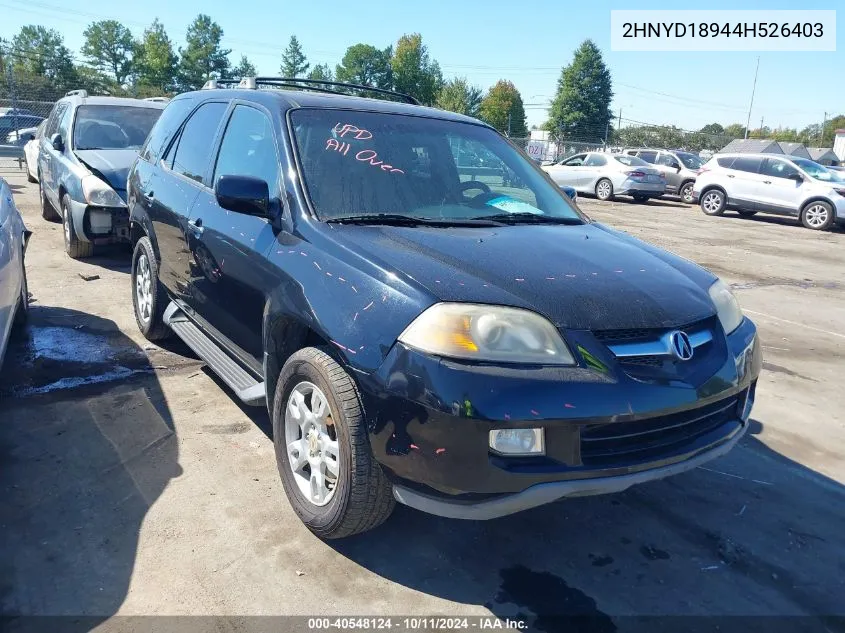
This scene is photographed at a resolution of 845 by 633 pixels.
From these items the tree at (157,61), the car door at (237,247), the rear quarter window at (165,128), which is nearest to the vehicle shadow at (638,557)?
the car door at (237,247)

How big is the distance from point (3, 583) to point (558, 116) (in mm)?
78628

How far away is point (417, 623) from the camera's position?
7.83 ft

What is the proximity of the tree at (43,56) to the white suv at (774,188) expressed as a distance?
55.7 m

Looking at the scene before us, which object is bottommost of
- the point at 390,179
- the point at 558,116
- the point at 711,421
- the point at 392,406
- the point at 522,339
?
the point at 711,421

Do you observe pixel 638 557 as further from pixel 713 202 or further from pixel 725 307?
pixel 713 202

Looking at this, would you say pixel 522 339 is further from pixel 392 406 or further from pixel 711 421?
pixel 711 421

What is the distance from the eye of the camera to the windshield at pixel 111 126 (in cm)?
810

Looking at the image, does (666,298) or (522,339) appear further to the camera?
(666,298)

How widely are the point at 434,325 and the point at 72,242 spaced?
21.8ft

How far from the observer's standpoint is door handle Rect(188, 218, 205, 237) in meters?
3.74

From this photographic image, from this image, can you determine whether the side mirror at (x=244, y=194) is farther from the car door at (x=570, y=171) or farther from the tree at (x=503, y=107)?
the tree at (x=503, y=107)

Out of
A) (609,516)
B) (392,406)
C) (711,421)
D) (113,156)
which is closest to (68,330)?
(113,156)

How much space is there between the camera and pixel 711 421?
2740mm

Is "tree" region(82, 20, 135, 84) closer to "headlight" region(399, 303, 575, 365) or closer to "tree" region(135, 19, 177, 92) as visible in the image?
"tree" region(135, 19, 177, 92)
